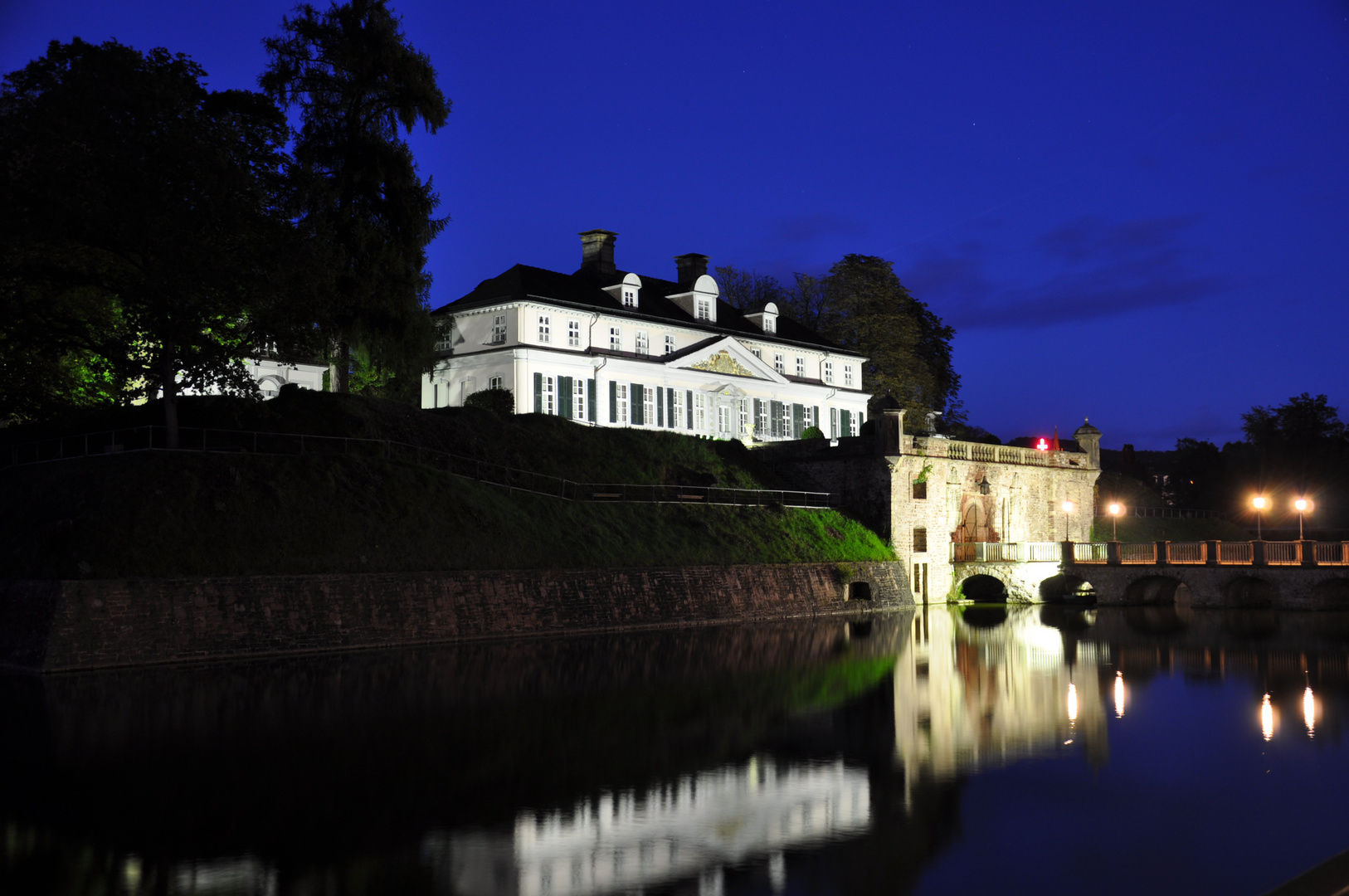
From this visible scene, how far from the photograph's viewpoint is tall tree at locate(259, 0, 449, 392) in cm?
3600

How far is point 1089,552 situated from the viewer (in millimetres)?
48000

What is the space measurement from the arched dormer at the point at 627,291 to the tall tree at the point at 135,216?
26.3m

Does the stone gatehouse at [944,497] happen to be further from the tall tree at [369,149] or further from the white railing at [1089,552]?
the tall tree at [369,149]

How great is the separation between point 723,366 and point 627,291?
19.5 feet

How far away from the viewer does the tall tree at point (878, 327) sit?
6981cm

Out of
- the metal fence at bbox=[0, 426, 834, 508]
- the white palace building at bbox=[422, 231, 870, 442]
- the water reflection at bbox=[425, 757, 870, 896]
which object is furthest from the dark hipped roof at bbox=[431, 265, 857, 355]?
the water reflection at bbox=[425, 757, 870, 896]

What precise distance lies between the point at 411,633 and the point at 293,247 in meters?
10.0

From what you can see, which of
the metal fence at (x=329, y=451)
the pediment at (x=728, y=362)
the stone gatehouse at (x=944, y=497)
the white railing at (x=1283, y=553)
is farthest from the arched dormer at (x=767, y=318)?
the white railing at (x=1283, y=553)

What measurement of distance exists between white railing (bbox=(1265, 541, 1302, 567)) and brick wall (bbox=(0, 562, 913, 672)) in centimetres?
1926

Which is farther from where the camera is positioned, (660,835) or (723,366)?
(723,366)

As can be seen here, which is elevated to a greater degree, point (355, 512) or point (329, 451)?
point (329, 451)

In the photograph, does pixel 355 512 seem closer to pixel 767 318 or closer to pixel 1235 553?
pixel 1235 553

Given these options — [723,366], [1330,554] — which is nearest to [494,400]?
[723,366]

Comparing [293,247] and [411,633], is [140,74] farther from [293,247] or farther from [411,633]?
[411,633]
